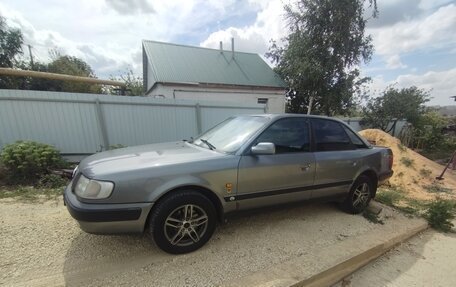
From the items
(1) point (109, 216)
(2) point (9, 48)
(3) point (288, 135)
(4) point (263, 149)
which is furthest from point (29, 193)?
(2) point (9, 48)

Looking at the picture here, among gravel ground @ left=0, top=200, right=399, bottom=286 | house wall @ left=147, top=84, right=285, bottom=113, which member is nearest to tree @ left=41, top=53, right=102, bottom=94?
house wall @ left=147, top=84, right=285, bottom=113

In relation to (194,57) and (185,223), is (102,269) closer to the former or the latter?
(185,223)

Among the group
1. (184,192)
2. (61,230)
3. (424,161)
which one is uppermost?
(184,192)

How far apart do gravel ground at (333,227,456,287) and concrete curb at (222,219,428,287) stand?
0.29 ft

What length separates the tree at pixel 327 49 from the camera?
41.4 feet

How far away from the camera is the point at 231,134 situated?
133 inches


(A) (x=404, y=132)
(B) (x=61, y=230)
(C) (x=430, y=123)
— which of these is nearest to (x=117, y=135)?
(B) (x=61, y=230)

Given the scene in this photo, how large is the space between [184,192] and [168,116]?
18.5 feet

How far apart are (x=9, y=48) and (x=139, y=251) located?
1948cm

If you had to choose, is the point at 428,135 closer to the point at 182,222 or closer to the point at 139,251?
the point at 182,222

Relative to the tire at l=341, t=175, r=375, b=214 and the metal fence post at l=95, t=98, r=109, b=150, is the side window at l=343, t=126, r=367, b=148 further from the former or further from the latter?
the metal fence post at l=95, t=98, r=109, b=150

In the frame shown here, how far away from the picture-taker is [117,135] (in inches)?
282

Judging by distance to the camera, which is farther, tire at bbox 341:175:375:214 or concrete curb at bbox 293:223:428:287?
tire at bbox 341:175:375:214

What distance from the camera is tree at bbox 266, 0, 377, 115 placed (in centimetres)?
1262
